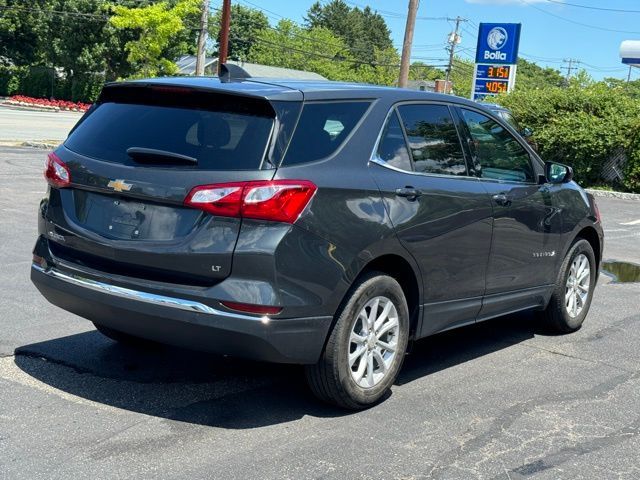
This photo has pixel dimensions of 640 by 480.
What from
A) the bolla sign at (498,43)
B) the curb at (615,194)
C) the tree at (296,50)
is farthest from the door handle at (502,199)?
the tree at (296,50)

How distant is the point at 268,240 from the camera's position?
4.01 meters

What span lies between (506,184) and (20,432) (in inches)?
144

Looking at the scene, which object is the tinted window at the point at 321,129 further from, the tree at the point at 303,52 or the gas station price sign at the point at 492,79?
the tree at the point at 303,52

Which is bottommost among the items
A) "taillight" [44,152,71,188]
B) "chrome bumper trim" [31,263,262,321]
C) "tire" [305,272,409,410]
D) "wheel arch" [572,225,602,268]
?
"tire" [305,272,409,410]

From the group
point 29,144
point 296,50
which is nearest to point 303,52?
point 296,50

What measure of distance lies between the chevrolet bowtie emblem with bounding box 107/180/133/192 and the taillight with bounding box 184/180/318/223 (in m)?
0.39

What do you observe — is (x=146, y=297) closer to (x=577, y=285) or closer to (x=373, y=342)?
(x=373, y=342)

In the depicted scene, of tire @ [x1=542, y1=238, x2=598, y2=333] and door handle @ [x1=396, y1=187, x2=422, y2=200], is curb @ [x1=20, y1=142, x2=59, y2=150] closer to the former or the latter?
tire @ [x1=542, y1=238, x2=598, y2=333]

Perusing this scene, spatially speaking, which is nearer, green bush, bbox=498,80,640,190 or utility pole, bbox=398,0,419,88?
green bush, bbox=498,80,640,190

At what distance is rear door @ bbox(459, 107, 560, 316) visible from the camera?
5660mm

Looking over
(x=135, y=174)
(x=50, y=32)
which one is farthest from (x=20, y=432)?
(x=50, y=32)

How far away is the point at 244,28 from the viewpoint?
98.2 meters

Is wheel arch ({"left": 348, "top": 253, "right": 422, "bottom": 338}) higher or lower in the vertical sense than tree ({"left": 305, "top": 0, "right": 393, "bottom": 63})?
lower

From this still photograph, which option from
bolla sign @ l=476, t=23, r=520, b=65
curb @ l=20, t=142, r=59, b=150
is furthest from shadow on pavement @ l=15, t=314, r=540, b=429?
bolla sign @ l=476, t=23, r=520, b=65
